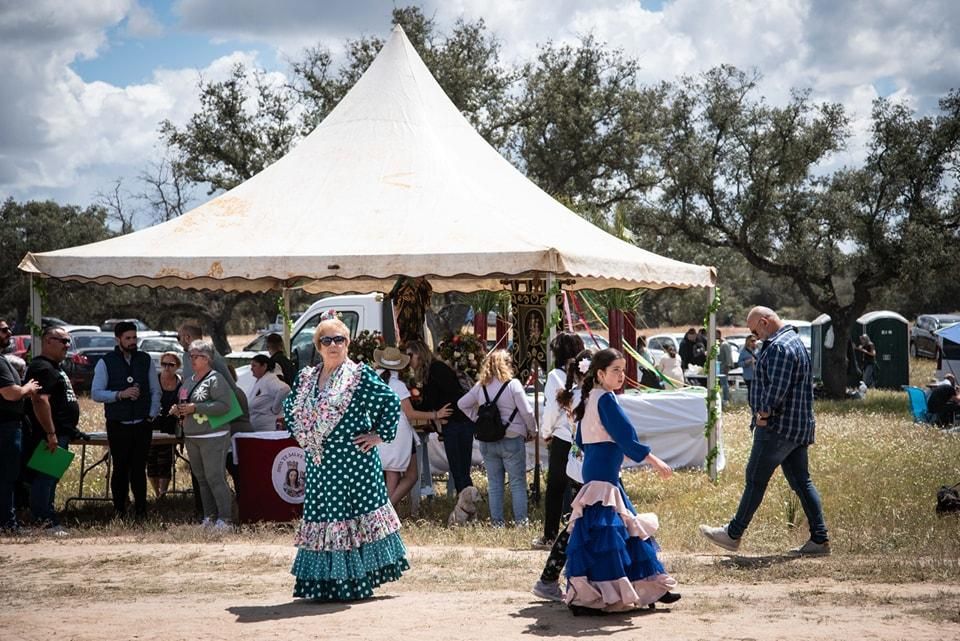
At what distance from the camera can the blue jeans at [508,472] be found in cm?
1016

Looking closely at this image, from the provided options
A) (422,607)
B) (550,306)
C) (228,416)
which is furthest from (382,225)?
(422,607)

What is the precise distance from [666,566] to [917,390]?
1248 centimetres

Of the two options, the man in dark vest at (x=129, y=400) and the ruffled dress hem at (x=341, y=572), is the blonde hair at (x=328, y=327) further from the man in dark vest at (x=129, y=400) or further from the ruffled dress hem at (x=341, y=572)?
the man in dark vest at (x=129, y=400)

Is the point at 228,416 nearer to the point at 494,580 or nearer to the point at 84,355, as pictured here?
the point at 494,580

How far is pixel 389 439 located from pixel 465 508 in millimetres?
3497

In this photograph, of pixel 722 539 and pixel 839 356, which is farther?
pixel 839 356

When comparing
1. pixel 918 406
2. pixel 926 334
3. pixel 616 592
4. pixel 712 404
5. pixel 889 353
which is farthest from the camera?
pixel 926 334

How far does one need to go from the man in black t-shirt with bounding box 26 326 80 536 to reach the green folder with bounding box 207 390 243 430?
144 cm

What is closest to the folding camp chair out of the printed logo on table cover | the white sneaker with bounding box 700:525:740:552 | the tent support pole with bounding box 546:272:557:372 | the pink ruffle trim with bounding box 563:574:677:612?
the tent support pole with bounding box 546:272:557:372

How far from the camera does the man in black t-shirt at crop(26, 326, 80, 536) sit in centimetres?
1041

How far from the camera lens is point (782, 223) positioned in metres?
26.3

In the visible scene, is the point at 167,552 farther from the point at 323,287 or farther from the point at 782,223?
the point at 782,223

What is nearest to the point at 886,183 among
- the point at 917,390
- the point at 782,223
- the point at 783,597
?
the point at 782,223

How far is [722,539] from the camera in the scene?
8664mm
